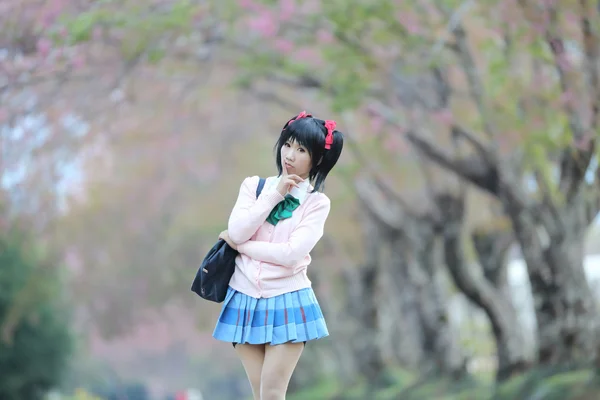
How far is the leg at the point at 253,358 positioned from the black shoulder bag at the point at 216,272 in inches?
10.1

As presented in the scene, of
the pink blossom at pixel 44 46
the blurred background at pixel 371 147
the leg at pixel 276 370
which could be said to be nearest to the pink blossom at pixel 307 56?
the blurred background at pixel 371 147

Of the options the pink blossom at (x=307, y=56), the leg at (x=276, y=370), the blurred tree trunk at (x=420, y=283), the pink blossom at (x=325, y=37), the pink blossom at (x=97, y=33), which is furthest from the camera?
the blurred tree trunk at (x=420, y=283)

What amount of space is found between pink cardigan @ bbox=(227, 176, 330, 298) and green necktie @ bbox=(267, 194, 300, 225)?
0.02m

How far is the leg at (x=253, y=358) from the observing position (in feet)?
15.8

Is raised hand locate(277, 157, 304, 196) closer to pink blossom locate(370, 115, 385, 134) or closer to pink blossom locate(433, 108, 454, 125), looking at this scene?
pink blossom locate(433, 108, 454, 125)

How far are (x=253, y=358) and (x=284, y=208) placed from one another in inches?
27.1

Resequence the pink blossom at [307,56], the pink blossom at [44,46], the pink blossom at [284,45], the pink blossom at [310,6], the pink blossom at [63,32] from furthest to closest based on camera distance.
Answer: the pink blossom at [307,56], the pink blossom at [310,6], the pink blossom at [284,45], the pink blossom at [44,46], the pink blossom at [63,32]

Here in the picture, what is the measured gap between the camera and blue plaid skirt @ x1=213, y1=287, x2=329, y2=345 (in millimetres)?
4715

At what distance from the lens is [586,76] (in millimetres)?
11344

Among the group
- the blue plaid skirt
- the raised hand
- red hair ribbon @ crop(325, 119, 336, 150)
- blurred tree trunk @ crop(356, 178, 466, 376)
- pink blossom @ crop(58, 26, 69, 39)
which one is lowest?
blurred tree trunk @ crop(356, 178, 466, 376)

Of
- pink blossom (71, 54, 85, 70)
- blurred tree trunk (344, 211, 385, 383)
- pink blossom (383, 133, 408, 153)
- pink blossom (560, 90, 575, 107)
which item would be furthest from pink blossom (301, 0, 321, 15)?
blurred tree trunk (344, 211, 385, 383)

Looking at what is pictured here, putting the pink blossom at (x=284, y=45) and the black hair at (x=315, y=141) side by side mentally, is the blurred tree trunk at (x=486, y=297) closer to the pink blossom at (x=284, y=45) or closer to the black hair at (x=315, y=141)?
the pink blossom at (x=284, y=45)

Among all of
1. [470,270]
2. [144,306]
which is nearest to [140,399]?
[144,306]

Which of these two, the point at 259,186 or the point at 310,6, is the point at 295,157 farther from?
the point at 310,6
